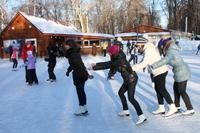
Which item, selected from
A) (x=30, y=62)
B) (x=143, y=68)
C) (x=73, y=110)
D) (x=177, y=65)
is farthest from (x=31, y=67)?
(x=177, y=65)

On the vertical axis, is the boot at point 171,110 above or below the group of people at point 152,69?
below

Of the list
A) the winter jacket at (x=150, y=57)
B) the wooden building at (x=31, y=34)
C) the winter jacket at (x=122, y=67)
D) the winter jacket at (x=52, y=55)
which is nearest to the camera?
the winter jacket at (x=122, y=67)

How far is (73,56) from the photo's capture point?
323 inches

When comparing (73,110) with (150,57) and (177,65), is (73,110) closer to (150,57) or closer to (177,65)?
(150,57)

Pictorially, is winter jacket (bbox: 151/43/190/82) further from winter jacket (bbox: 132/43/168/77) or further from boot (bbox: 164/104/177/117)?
boot (bbox: 164/104/177/117)

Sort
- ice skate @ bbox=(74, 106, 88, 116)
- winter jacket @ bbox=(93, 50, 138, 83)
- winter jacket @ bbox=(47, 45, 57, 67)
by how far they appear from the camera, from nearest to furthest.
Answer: winter jacket @ bbox=(93, 50, 138, 83)
ice skate @ bbox=(74, 106, 88, 116)
winter jacket @ bbox=(47, 45, 57, 67)

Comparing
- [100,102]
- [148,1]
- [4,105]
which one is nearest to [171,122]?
[100,102]

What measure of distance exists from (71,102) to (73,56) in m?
2.36

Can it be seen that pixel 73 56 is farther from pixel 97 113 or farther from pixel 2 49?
pixel 2 49

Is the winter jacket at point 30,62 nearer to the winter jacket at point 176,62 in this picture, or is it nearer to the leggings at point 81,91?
the leggings at point 81,91

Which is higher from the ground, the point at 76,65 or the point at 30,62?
the point at 76,65

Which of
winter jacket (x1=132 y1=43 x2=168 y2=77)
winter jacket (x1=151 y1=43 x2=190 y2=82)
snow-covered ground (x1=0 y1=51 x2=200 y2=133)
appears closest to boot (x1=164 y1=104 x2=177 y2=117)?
snow-covered ground (x1=0 y1=51 x2=200 y2=133)

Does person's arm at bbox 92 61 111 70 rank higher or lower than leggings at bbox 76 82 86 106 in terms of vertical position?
higher

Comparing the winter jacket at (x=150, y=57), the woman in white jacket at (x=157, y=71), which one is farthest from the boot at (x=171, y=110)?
the winter jacket at (x=150, y=57)
